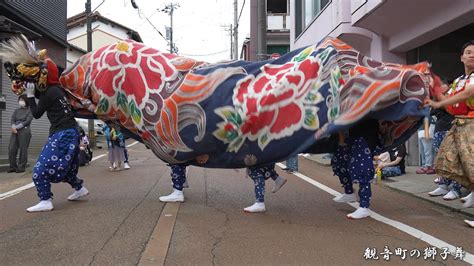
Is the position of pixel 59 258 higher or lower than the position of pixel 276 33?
lower

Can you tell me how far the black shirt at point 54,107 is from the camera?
6.07 m

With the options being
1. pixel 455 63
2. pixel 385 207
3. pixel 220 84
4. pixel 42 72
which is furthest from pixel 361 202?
pixel 455 63

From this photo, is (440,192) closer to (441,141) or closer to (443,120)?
(441,141)

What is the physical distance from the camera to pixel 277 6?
3062 cm

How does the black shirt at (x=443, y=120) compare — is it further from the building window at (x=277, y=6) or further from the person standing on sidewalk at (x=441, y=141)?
the building window at (x=277, y=6)

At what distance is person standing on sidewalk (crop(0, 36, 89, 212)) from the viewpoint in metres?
5.87

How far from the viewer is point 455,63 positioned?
12.0m

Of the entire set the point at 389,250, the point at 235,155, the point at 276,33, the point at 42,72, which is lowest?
the point at 389,250

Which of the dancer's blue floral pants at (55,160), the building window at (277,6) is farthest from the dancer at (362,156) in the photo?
the building window at (277,6)

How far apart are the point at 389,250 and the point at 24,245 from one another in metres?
3.51

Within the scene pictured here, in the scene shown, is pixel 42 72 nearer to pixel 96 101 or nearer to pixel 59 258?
pixel 96 101

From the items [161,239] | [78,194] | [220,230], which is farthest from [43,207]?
[220,230]

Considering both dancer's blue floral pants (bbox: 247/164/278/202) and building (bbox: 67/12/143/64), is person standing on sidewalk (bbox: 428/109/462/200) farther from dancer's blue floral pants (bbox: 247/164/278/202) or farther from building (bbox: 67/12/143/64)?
building (bbox: 67/12/143/64)

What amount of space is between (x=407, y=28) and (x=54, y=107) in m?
8.18
